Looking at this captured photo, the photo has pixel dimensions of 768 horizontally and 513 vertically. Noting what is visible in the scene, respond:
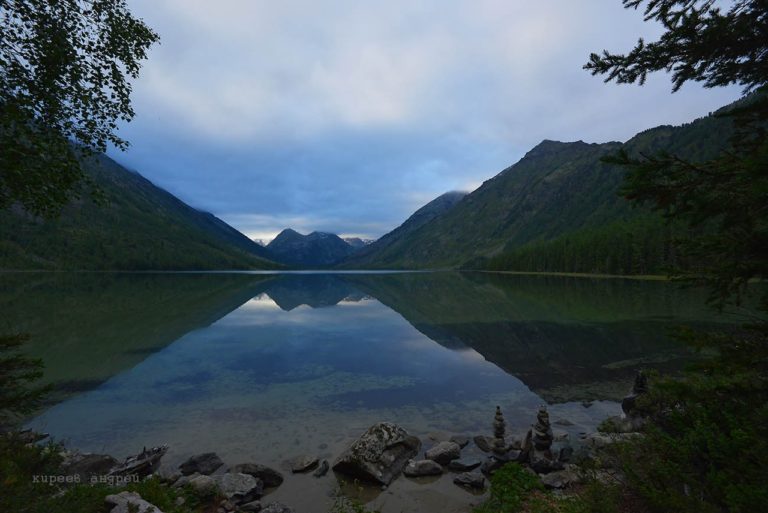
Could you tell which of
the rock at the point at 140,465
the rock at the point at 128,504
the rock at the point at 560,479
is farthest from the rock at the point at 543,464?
the rock at the point at 140,465

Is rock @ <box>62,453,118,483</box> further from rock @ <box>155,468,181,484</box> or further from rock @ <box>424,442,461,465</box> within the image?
rock @ <box>424,442,461,465</box>

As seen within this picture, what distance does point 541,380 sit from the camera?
27000 mm

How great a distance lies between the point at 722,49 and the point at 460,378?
23.8 metres

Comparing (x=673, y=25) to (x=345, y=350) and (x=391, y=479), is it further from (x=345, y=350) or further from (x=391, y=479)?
(x=345, y=350)

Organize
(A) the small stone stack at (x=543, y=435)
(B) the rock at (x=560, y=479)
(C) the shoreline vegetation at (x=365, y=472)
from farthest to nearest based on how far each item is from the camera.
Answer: (A) the small stone stack at (x=543, y=435)
(B) the rock at (x=560, y=479)
(C) the shoreline vegetation at (x=365, y=472)

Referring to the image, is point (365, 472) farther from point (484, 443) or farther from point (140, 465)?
point (140, 465)

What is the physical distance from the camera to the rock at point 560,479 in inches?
516

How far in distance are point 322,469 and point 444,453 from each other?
16.1ft

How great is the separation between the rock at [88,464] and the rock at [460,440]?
13.8 m

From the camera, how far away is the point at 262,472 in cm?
1428

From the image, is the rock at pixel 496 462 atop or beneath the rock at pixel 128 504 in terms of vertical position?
beneath

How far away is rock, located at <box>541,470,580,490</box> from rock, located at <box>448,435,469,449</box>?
161 inches

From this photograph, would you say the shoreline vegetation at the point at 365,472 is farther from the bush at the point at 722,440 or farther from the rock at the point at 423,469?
the bush at the point at 722,440

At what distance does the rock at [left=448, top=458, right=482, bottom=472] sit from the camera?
15.0m
